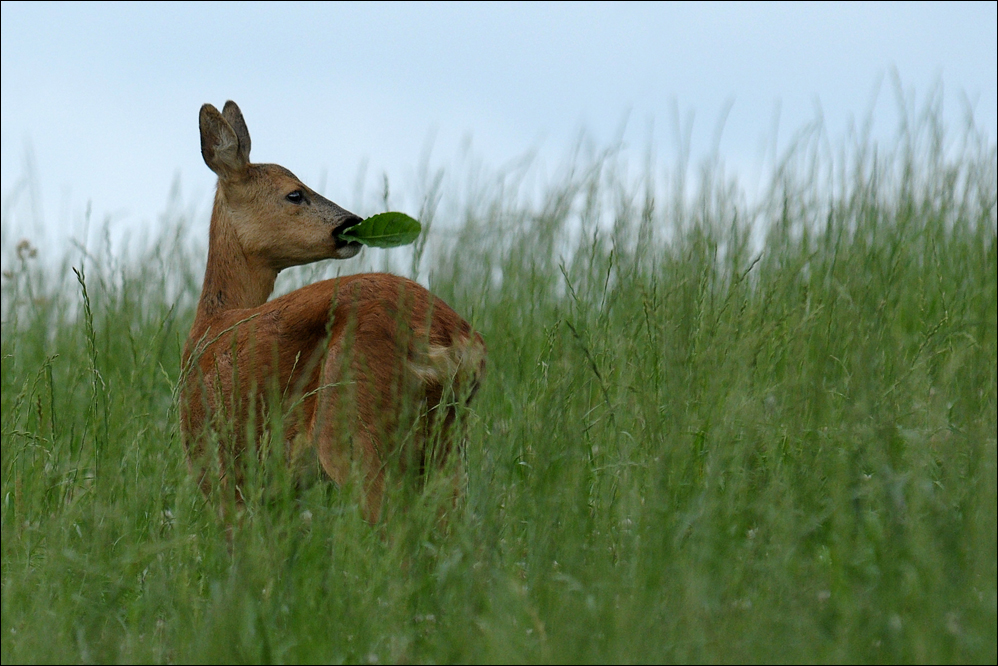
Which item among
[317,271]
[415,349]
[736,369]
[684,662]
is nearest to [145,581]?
[415,349]

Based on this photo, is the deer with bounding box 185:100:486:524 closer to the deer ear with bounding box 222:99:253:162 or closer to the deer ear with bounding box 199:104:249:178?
the deer ear with bounding box 199:104:249:178

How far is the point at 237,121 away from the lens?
522 cm

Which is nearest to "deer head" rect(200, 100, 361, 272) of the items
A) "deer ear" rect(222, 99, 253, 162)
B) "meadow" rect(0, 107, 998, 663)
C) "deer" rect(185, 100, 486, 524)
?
"deer ear" rect(222, 99, 253, 162)

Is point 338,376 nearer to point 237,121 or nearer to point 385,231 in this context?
point 385,231

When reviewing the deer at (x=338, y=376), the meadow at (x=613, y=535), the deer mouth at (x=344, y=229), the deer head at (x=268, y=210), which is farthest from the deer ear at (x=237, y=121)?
the meadow at (x=613, y=535)

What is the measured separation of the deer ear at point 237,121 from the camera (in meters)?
5.14

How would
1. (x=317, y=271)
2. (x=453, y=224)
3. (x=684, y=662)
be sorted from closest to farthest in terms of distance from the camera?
(x=684, y=662)
(x=317, y=271)
(x=453, y=224)

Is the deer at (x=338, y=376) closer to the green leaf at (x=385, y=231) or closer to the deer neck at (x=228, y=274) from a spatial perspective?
the deer neck at (x=228, y=274)

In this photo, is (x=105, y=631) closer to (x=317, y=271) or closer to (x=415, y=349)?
(x=415, y=349)

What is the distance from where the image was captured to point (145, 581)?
3.03 meters

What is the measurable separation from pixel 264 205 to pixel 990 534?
3.45 m

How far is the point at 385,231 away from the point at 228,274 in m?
0.76

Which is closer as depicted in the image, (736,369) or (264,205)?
(736,369)

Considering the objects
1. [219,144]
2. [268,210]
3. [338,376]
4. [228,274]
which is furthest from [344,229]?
[338,376]
